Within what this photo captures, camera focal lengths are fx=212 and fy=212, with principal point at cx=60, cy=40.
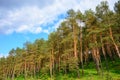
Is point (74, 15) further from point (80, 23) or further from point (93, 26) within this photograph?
point (93, 26)

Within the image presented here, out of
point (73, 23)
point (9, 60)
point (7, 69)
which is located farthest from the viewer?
point (7, 69)

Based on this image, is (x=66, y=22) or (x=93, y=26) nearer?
(x=93, y=26)

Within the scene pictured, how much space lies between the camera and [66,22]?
2329 inches

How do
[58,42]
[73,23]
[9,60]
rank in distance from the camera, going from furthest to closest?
[9,60], [58,42], [73,23]

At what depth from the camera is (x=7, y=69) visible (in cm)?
10844

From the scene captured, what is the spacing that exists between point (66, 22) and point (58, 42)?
903 centimetres

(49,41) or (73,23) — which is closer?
(73,23)

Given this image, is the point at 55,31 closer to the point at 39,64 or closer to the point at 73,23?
the point at 73,23

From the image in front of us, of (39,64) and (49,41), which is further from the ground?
(49,41)

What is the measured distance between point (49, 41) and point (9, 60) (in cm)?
3986

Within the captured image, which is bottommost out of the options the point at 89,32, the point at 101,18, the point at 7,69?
the point at 7,69

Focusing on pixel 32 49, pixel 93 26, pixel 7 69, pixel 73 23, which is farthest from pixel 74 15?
pixel 7 69

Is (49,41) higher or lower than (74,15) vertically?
lower

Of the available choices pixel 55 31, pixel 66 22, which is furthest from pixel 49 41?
pixel 66 22
